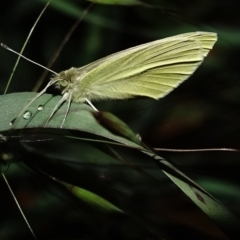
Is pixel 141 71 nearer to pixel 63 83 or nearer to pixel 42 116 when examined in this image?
pixel 63 83

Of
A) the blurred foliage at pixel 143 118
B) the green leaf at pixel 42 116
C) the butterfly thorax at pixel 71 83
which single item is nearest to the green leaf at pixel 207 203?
the green leaf at pixel 42 116

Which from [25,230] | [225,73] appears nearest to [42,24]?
[225,73]

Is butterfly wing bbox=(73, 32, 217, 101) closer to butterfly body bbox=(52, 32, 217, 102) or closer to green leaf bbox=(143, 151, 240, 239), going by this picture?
butterfly body bbox=(52, 32, 217, 102)

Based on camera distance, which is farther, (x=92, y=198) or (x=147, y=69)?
(x=147, y=69)

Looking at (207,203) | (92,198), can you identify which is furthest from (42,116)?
(207,203)

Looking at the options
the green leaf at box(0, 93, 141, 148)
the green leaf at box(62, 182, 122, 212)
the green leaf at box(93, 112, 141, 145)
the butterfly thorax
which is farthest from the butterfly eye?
the green leaf at box(93, 112, 141, 145)

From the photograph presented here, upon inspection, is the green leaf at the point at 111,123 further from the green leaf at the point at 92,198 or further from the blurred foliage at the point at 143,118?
the blurred foliage at the point at 143,118

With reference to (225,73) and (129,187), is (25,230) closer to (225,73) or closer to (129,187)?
(129,187)
